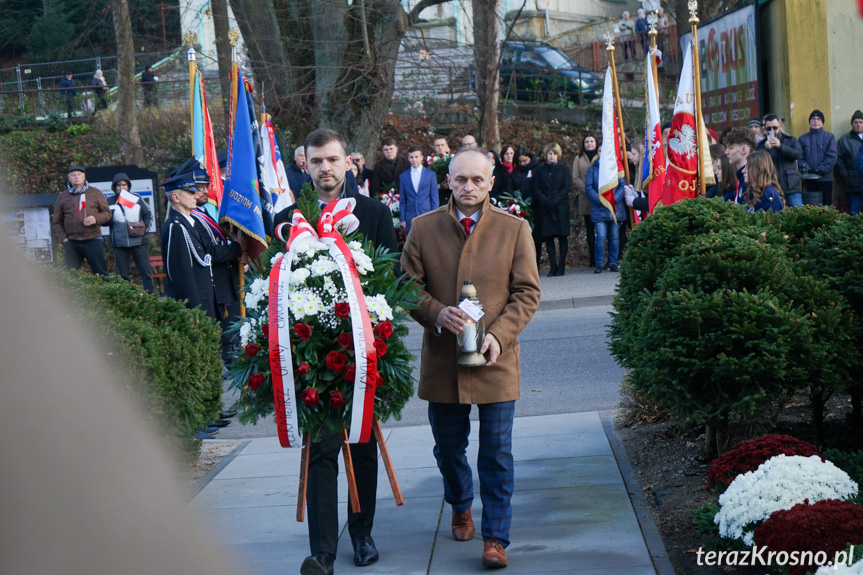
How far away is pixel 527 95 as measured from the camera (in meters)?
29.4

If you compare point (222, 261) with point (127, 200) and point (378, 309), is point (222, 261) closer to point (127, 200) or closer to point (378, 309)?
point (378, 309)

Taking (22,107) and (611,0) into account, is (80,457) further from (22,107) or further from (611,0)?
(611,0)

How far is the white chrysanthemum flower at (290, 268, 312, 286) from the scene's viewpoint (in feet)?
15.4

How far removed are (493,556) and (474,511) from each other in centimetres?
103

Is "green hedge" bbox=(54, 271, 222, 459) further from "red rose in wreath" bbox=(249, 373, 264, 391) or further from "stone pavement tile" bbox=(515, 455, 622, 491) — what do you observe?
"stone pavement tile" bbox=(515, 455, 622, 491)

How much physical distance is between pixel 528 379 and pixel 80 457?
911cm

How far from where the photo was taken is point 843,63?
16609 mm

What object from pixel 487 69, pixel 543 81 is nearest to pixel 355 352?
pixel 487 69

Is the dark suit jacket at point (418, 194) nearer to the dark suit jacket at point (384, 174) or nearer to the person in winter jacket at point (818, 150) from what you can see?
the dark suit jacket at point (384, 174)

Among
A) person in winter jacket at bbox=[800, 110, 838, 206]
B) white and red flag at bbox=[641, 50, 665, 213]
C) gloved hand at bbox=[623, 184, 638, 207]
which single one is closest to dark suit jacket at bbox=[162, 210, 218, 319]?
white and red flag at bbox=[641, 50, 665, 213]

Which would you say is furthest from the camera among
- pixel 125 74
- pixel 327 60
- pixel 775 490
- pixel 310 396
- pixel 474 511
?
pixel 125 74

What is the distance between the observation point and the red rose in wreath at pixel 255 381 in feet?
15.3

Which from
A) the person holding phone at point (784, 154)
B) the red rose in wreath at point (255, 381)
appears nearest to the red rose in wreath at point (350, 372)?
the red rose in wreath at point (255, 381)

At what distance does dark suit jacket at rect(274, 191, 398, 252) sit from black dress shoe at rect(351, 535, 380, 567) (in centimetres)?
157
